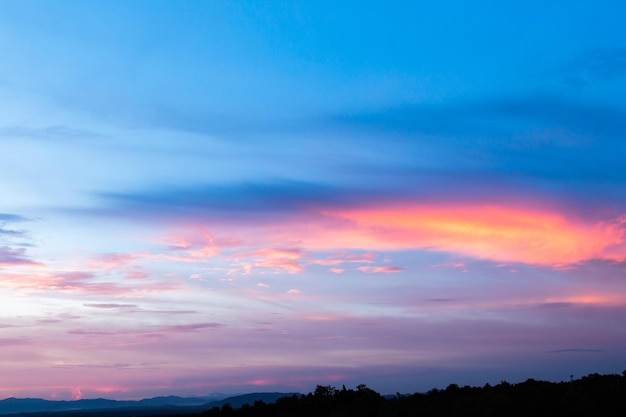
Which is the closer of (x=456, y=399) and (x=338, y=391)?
(x=456, y=399)

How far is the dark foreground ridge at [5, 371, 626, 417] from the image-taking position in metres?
33.8

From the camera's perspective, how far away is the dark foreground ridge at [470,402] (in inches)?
1332

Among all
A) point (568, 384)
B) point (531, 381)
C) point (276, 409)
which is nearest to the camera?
point (568, 384)

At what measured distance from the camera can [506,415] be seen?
34.9 m

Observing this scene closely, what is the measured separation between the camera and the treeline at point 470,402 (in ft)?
111

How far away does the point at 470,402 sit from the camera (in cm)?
3844

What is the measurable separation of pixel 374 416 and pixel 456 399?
4587mm

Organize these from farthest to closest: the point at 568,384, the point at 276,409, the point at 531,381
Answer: the point at 276,409, the point at 531,381, the point at 568,384

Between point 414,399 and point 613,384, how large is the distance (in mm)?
11473

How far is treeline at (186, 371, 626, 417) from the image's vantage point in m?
33.8

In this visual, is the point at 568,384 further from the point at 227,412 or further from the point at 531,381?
the point at 227,412

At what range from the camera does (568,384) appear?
127ft

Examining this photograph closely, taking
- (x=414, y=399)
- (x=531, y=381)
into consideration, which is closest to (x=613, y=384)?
(x=531, y=381)

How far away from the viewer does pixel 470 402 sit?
3844 cm
